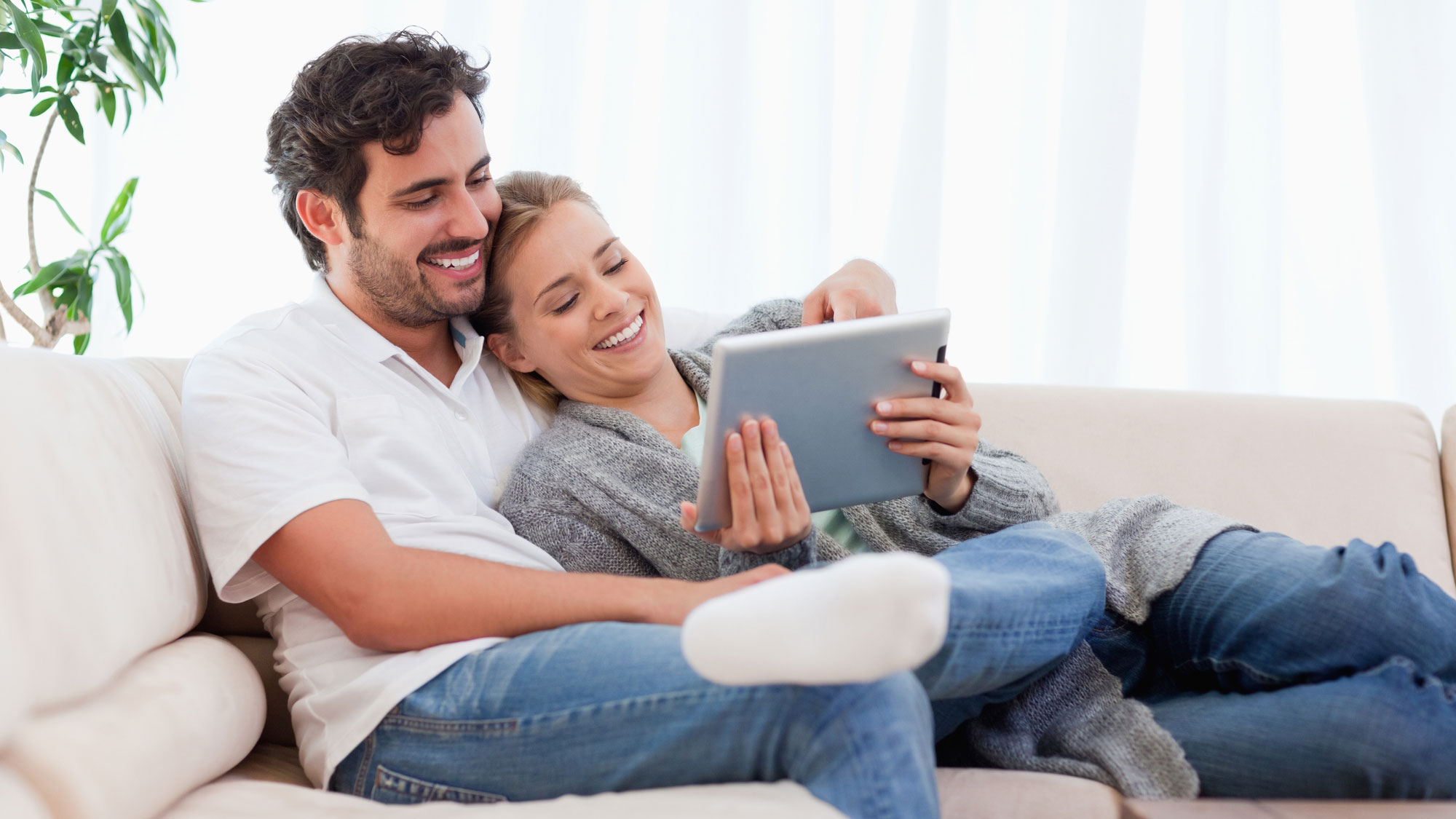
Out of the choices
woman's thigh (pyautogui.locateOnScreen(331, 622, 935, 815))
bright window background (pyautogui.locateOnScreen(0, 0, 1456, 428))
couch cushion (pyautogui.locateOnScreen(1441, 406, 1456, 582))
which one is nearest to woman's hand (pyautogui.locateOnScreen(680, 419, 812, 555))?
woman's thigh (pyautogui.locateOnScreen(331, 622, 935, 815))

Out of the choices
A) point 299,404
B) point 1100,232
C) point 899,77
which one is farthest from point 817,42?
point 299,404

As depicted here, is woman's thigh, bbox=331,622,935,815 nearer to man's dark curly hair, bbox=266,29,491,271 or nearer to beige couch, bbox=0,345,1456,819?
beige couch, bbox=0,345,1456,819

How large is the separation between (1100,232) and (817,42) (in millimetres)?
855

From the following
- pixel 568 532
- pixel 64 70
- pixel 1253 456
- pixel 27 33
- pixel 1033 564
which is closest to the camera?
pixel 1033 564

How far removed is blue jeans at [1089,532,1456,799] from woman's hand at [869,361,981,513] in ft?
0.93

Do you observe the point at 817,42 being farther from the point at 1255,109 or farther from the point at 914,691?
the point at 914,691

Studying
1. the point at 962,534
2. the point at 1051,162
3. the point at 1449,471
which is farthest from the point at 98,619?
the point at 1051,162

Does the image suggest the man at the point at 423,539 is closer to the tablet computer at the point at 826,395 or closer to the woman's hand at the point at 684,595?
the woman's hand at the point at 684,595

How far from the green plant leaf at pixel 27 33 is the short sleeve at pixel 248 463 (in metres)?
1.09

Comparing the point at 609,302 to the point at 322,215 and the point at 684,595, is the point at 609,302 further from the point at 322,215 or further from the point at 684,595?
the point at 684,595

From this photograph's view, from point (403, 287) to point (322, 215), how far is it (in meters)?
0.17

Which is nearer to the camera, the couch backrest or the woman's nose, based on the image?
the couch backrest

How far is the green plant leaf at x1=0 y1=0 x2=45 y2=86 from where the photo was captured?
5.94 feet

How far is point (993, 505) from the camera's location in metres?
1.35
